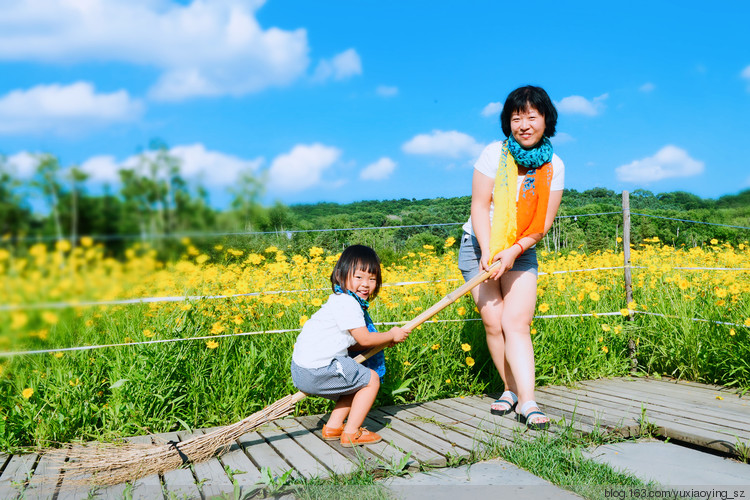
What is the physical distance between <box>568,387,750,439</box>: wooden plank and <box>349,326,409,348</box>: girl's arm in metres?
1.36

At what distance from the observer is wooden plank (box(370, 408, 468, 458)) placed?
230 centimetres

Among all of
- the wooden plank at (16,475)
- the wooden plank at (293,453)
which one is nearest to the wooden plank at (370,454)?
the wooden plank at (293,453)

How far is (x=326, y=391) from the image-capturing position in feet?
7.95

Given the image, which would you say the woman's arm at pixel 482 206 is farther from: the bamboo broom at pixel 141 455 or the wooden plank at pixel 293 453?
the wooden plank at pixel 293 453

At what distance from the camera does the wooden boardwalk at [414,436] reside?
6.73 ft

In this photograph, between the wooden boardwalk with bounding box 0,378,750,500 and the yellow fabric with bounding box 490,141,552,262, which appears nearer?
the wooden boardwalk with bounding box 0,378,750,500

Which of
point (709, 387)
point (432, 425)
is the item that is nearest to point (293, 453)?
point (432, 425)

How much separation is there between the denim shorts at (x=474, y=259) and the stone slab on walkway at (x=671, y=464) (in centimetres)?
88

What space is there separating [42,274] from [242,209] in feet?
0.61

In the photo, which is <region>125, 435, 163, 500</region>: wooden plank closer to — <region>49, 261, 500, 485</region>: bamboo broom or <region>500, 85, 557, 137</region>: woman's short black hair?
<region>49, 261, 500, 485</region>: bamboo broom

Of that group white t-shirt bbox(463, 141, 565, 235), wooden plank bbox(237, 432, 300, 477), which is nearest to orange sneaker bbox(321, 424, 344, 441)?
wooden plank bbox(237, 432, 300, 477)

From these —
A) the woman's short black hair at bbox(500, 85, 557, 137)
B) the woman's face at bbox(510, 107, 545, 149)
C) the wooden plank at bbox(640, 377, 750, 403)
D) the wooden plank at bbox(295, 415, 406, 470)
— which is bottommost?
the wooden plank at bbox(640, 377, 750, 403)

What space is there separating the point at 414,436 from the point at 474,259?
0.93 m

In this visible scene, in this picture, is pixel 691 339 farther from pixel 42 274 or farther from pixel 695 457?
pixel 42 274
